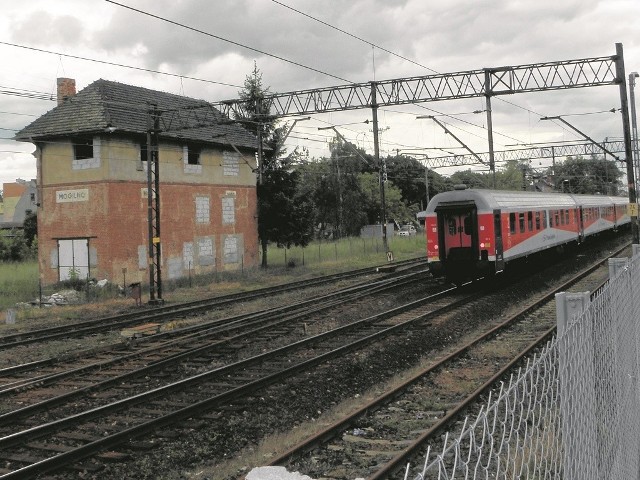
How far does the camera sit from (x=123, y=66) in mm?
18078

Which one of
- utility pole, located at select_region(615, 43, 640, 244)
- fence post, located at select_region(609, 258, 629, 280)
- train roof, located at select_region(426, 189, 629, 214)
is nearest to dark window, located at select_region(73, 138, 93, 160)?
train roof, located at select_region(426, 189, 629, 214)

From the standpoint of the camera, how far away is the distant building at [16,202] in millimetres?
88688

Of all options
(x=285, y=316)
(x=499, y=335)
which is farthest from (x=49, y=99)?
(x=499, y=335)

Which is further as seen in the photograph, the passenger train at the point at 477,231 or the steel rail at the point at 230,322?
the passenger train at the point at 477,231

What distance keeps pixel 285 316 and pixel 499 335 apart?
598cm

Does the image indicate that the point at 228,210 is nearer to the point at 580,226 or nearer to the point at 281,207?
the point at 281,207

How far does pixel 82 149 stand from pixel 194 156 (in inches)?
A: 219

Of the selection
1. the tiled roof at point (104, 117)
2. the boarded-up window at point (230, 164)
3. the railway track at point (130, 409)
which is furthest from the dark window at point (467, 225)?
the boarded-up window at point (230, 164)

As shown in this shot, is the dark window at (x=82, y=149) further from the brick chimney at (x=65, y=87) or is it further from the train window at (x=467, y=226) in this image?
the train window at (x=467, y=226)

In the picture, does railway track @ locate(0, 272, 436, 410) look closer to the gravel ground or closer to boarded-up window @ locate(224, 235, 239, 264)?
the gravel ground

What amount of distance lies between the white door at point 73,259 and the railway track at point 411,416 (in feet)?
64.6

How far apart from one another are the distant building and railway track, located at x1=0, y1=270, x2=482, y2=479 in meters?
82.0

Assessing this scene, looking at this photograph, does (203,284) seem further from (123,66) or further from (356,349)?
(356,349)

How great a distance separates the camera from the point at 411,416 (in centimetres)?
862
